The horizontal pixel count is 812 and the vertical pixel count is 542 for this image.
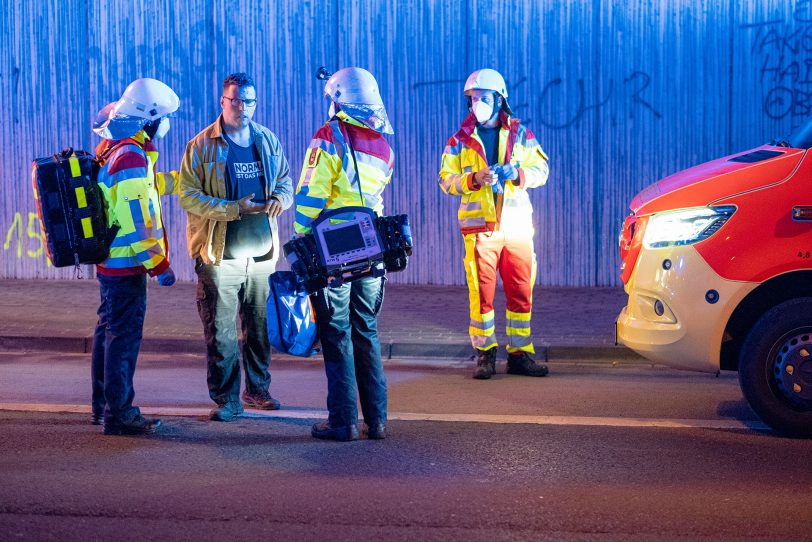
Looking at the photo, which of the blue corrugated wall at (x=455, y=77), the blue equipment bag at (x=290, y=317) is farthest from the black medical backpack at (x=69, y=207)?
the blue corrugated wall at (x=455, y=77)

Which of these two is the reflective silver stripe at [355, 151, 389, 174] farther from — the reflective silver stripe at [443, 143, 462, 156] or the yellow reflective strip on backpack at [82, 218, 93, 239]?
the reflective silver stripe at [443, 143, 462, 156]

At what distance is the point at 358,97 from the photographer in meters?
6.43

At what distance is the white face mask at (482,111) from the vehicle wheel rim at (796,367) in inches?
123

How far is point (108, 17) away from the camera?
47.4ft

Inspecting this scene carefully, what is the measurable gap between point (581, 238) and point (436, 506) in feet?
28.9

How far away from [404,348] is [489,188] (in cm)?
191

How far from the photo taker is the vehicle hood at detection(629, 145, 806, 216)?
21.3 feet

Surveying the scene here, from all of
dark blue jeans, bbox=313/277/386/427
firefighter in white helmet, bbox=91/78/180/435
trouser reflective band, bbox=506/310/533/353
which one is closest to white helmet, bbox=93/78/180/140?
firefighter in white helmet, bbox=91/78/180/435

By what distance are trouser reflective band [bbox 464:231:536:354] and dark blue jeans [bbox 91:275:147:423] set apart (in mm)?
2891

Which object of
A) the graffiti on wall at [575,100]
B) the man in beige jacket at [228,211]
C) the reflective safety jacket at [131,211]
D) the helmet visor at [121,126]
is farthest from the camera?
the graffiti on wall at [575,100]

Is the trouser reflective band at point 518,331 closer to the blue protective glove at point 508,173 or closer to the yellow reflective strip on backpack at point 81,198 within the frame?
the blue protective glove at point 508,173

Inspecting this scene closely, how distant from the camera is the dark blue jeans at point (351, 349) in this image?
6.53 m

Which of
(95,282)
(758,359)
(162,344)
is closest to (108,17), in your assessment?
(95,282)

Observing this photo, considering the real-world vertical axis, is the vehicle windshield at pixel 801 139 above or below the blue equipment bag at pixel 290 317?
above
